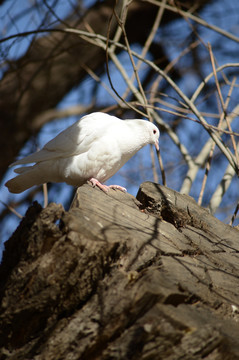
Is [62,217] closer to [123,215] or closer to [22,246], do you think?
→ [22,246]

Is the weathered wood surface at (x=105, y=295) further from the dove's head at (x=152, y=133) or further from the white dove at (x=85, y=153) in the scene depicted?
the dove's head at (x=152, y=133)

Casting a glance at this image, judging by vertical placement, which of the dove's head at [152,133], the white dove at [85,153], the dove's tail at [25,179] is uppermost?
the dove's head at [152,133]

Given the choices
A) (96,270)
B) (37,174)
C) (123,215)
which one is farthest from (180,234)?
(37,174)

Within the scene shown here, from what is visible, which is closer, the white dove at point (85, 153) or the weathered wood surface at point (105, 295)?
the weathered wood surface at point (105, 295)

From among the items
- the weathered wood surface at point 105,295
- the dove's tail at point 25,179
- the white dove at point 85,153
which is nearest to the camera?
the weathered wood surface at point 105,295

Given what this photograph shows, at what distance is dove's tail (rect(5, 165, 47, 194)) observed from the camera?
3.57 meters

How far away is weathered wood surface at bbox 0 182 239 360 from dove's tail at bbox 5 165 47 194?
1553 millimetres

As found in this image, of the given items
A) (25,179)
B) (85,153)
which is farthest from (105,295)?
(25,179)

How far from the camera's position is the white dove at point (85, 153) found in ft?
11.1

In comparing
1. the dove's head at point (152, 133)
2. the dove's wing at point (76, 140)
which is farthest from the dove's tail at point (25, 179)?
the dove's head at point (152, 133)

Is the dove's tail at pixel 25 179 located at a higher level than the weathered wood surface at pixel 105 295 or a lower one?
higher

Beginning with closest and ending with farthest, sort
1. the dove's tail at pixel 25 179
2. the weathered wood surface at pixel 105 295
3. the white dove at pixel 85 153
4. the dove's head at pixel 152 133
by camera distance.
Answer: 1. the weathered wood surface at pixel 105 295
2. the white dove at pixel 85 153
3. the dove's tail at pixel 25 179
4. the dove's head at pixel 152 133

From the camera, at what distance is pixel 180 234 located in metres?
2.40

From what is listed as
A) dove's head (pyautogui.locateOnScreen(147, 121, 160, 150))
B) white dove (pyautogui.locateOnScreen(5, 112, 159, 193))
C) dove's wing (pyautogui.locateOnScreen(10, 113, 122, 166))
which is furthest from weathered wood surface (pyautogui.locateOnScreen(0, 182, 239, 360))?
dove's head (pyautogui.locateOnScreen(147, 121, 160, 150))
